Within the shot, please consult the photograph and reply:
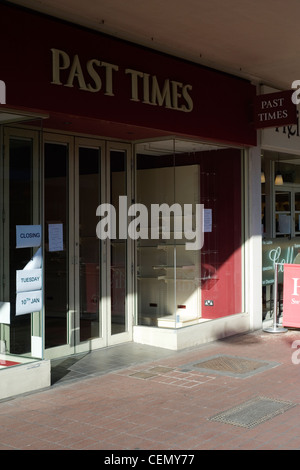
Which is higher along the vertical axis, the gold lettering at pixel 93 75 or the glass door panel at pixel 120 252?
the gold lettering at pixel 93 75

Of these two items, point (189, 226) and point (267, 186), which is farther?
point (267, 186)

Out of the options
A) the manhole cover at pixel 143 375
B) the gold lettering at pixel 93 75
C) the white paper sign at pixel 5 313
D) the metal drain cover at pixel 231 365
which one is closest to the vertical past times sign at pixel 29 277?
the white paper sign at pixel 5 313

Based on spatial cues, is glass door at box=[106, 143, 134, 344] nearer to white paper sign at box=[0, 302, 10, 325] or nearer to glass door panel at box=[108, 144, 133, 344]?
glass door panel at box=[108, 144, 133, 344]

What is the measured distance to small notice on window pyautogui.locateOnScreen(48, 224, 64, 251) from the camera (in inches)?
319

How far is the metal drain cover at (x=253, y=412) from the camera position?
5.58 meters

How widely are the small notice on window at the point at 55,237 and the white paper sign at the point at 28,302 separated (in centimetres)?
142

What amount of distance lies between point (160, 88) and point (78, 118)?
1503mm

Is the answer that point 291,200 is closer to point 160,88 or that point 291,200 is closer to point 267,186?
point 267,186

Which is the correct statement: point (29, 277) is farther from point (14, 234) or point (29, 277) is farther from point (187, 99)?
point (187, 99)

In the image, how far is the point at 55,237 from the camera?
816cm

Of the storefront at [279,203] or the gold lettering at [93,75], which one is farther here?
the storefront at [279,203]

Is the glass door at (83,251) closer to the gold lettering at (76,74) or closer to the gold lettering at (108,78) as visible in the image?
the gold lettering at (108,78)

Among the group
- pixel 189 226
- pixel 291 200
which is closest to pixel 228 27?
pixel 189 226

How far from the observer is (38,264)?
22.3 feet
